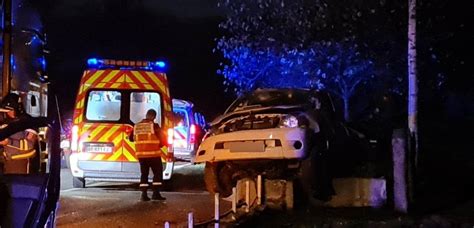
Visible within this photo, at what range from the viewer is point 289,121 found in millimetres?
10219

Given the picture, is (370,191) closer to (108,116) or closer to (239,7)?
(108,116)

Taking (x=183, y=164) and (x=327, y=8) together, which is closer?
(x=327, y=8)

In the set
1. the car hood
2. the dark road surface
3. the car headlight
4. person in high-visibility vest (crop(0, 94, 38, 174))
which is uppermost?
the car hood

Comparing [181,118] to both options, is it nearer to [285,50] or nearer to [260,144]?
[285,50]

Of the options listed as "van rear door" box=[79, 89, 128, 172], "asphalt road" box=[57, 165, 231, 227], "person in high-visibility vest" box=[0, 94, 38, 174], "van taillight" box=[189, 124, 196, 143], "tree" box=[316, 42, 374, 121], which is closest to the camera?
"person in high-visibility vest" box=[0, 94, 38, 174]

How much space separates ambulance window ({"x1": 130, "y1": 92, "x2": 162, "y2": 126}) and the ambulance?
19 centimetres

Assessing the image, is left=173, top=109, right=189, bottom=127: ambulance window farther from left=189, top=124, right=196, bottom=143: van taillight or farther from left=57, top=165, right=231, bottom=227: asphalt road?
left=57, top=165, right=231, bottom=227: asphalt road

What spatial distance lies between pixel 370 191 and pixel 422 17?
256 inches

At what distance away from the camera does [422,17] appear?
15.9 metres

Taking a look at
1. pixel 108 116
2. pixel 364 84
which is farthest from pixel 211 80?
pixel 108 116

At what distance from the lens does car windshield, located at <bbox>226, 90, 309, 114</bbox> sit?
11.1m

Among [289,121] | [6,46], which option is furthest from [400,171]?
[6,46]

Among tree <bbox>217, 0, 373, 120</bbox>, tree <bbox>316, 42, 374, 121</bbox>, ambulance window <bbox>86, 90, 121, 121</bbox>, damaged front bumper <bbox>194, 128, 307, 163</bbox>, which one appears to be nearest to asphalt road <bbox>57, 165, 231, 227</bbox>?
damaged front bumper <bbox>194, 128, 307, 163</bbox>

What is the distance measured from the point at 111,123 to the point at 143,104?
3.15ft
